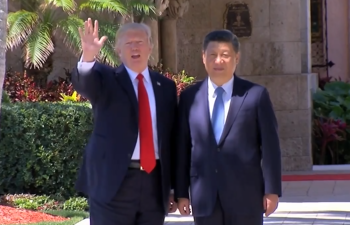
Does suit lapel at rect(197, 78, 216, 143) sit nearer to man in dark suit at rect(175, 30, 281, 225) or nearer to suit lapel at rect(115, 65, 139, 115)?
man in dark suit at rect(175, 30, 281, 225)

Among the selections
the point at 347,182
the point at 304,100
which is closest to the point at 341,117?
the point at 304,100

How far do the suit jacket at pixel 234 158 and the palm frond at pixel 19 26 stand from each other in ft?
19.1

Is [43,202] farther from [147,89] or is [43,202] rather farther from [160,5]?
[147,89]

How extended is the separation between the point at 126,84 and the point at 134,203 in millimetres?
715

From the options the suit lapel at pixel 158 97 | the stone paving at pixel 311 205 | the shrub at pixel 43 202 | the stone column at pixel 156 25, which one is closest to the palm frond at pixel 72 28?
the stone column at pixel 156 25

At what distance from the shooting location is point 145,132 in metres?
4.68

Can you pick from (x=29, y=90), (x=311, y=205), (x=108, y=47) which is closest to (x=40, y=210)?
(x=29, y=90)

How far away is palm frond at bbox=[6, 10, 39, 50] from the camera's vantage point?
10016mm

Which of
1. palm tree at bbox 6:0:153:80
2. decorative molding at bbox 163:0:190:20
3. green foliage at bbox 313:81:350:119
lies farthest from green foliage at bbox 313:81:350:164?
palm tree at bbox 6:0:153:80

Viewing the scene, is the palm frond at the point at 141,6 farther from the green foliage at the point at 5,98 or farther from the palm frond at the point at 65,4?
the green foliage at the point at 5,98

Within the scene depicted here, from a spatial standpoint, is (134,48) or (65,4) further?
(65,4)

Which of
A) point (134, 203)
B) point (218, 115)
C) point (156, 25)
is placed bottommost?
point (134, 203)

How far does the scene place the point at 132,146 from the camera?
4.63m

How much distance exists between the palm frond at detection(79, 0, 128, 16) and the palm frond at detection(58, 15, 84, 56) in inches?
9.2
